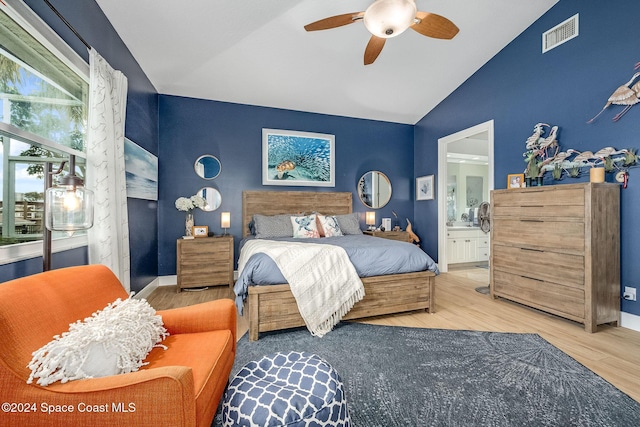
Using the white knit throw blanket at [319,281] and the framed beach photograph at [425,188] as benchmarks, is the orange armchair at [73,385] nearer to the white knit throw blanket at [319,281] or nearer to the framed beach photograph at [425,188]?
the white knit throw blanket at [319,281]

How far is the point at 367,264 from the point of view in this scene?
2.74 m

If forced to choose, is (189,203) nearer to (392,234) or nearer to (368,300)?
(368,300)

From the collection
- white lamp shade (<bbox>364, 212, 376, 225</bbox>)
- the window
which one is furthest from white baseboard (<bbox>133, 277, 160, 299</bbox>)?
white lamp shade (<bbox>364, 212, 376, 225</bbox>)

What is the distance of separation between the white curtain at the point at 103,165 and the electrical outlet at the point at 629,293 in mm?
4492

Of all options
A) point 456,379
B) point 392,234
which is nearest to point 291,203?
point 392,234

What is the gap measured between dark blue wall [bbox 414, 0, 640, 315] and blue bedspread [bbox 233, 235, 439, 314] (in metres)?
1.89

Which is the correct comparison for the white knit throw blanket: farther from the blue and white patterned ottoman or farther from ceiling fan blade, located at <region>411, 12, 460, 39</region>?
ceiling fan blade, located at <region>411, 12, 460, 39</region>

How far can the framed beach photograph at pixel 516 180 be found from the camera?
138 inches

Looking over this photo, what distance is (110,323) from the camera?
1.12 meters

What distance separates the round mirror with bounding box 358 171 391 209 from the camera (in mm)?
5180

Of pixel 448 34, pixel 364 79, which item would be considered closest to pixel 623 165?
pixel 448 34

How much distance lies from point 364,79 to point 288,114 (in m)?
1.34

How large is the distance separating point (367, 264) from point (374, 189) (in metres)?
2.74

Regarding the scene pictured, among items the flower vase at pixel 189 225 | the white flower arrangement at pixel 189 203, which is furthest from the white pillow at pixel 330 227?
the flower vase at pixel 189 225
